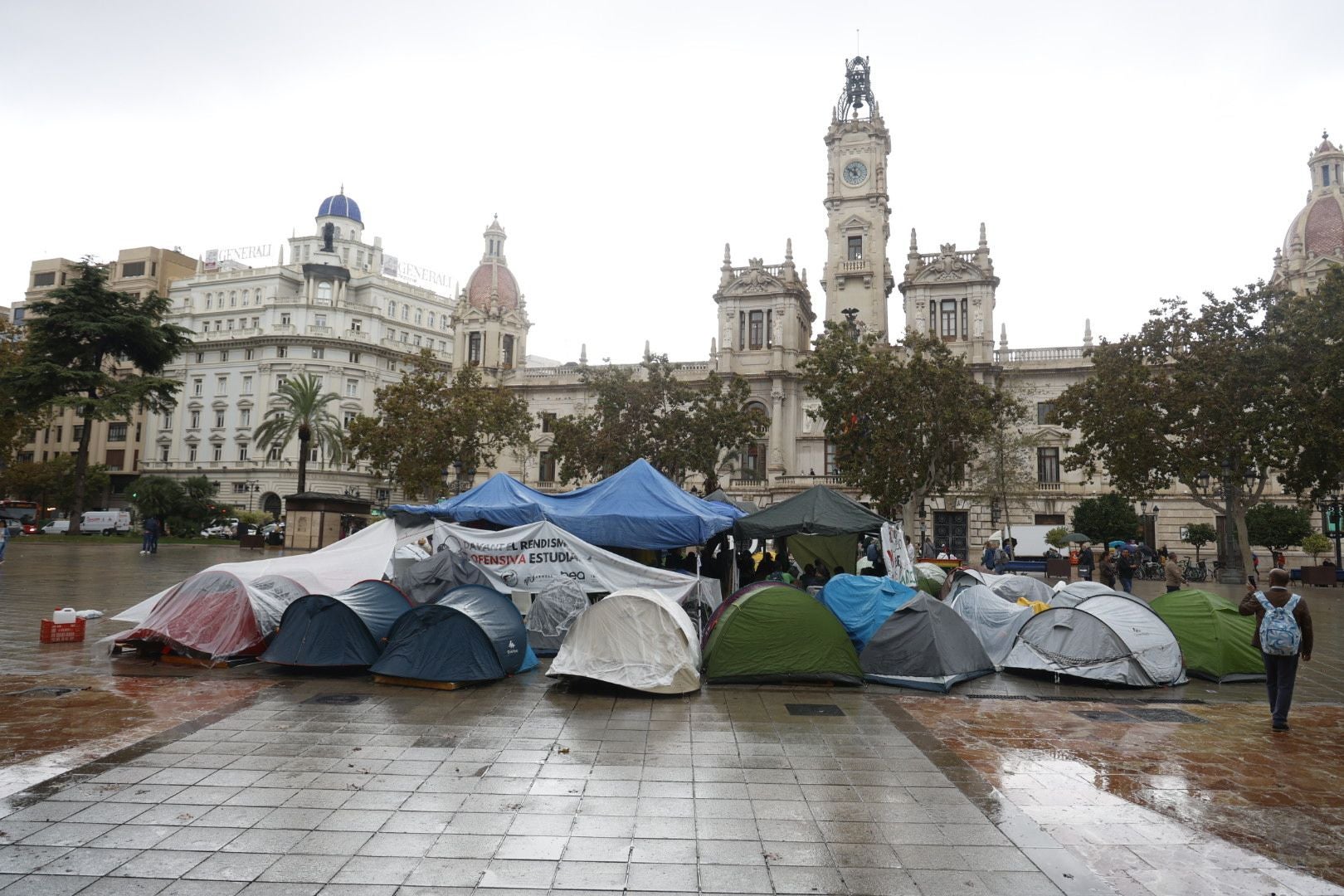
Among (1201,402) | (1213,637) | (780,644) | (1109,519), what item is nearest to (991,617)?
(1213,637)

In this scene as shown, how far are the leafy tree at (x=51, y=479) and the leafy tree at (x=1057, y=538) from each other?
222 ft

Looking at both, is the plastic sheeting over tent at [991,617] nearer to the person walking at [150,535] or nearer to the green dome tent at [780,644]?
the green dome tent at [780,644]

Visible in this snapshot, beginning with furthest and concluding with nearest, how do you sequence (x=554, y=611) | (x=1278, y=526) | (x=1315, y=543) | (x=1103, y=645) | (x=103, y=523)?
(x=103, y=523) < (x=1278, y=526) < (x=1315, y=543) < (x=554, y=611) < (x=1103, y=645)

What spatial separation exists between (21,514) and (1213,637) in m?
73.1

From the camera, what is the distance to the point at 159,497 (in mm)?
54281

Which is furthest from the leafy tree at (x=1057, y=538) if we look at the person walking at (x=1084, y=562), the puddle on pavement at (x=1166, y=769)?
the puddle on pavement at (x=1166, y=769)

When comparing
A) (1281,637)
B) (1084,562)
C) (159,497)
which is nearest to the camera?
(1281,637)

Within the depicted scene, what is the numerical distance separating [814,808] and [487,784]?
2629 mm

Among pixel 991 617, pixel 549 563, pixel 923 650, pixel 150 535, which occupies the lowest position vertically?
pixel 923 650

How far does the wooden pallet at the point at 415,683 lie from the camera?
10648mm

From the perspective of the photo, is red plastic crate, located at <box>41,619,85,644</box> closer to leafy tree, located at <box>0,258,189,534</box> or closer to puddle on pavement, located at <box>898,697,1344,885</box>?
puddle on pavement, located at <box>898,697,1344,885</box>

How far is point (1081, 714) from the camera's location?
10180 mm

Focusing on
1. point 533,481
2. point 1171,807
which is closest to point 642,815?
point 1171,807

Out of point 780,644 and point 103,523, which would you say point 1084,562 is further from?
point 103,523
